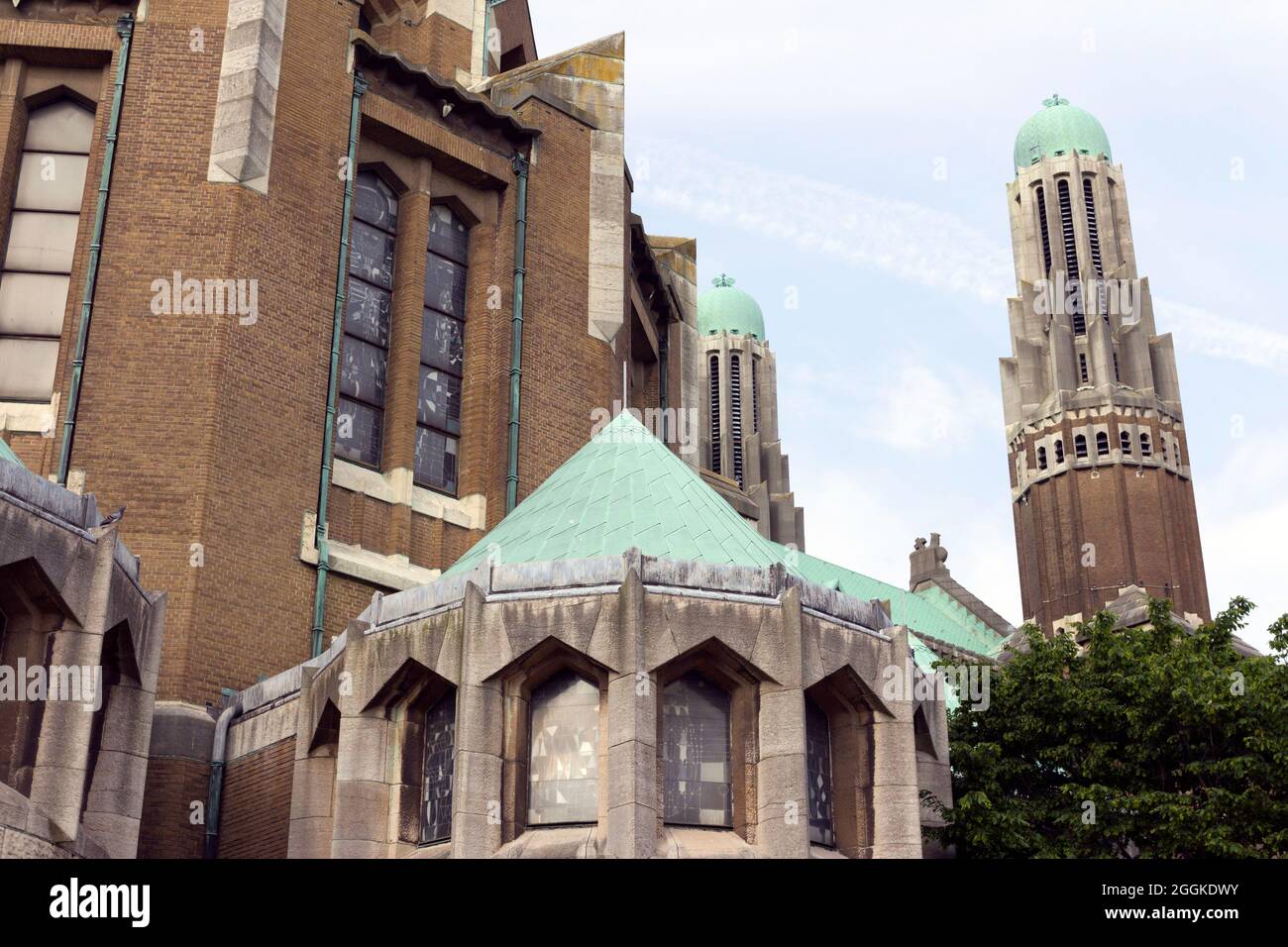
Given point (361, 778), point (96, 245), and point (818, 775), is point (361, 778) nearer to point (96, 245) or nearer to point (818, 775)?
point (818, 775)

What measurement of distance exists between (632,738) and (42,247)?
14.5 m

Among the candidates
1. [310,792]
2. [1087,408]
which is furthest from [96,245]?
[1087,408]

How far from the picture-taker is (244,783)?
22547 millimetres

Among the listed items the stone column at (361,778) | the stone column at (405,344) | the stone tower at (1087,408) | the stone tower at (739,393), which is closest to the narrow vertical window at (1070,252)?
the stone tower at (1087,408)

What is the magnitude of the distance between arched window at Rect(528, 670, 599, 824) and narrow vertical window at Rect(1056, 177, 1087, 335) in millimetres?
86908

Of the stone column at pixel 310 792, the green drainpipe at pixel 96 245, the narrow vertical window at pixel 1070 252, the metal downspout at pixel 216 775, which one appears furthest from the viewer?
the narrow vertical window at pixel 1070 252

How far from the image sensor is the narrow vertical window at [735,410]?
113 metres

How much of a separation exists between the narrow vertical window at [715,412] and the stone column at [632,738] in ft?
304

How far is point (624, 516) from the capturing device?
20.7 m

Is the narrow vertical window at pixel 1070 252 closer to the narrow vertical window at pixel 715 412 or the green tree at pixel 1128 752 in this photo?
the narrow vertical window at pixel 715 412

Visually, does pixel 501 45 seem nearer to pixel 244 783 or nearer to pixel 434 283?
pixel 434 283

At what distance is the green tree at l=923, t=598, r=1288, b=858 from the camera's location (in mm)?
21469
